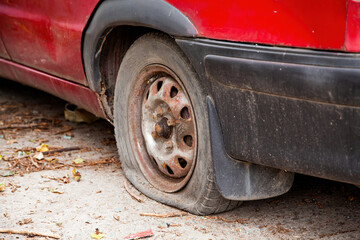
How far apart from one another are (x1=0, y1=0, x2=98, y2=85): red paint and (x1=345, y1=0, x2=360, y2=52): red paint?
5.08 ft

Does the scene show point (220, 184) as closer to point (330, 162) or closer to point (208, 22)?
point (330, 162)

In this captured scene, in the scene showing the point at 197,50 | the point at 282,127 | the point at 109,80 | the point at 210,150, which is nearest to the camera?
the point at 282,127

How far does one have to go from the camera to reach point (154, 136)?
3057mm

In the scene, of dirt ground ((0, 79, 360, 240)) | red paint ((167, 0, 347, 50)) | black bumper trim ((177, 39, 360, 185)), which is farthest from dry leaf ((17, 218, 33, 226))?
red paint ((167, 0, 347, 50))

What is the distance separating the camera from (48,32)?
346 cm

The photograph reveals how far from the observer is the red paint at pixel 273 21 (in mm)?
1981

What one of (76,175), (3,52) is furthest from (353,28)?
(3,52)

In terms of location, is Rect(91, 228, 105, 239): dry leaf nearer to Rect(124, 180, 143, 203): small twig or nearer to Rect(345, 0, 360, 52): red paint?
Rect(124, 180, 143, 203): small twig

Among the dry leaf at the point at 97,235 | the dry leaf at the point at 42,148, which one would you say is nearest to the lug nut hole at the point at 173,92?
the dry leaf at the point at 97,235

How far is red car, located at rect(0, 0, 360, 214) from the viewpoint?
2029 mm

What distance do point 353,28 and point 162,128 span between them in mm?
1290

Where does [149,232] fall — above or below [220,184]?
below

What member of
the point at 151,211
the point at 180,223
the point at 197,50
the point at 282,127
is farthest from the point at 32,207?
the point at 282,127

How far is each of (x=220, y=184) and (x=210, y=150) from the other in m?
0.18
